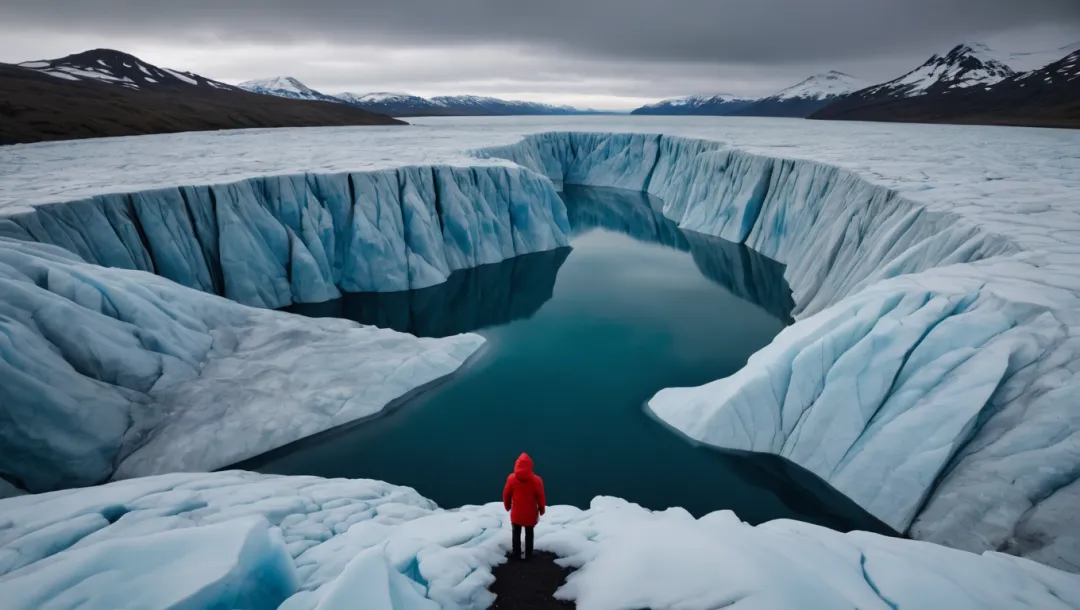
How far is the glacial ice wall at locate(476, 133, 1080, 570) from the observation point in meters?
5.12

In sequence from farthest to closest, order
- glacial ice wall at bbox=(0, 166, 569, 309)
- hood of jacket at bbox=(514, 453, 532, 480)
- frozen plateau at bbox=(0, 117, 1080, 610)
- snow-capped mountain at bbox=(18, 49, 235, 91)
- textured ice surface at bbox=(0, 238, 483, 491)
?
1. snow-capped mountain at bbox=(18, 49, 235, 91)
2. glacial ice wall at bbox=(0, 166, 569, 309)
3. textured ice surface at bbox=(0, 238, 483, 491)
4. hood of jacket at bbox=(514, 453, 532, 480)
5. frozen plateau at bbox=(0, 117, 1080, 610)

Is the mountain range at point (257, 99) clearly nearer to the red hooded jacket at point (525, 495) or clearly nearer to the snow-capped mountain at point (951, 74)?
the snow-capped mountain at point (951, 74)

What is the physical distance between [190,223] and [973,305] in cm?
1397

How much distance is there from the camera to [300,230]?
1449cm

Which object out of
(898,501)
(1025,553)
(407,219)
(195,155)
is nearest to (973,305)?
(898,501)

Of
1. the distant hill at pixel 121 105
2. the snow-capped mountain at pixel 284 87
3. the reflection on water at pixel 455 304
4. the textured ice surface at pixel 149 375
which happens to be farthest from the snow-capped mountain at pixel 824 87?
the textured ice surface at pixel 149 375

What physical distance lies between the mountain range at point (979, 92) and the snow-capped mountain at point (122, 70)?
77745 mm

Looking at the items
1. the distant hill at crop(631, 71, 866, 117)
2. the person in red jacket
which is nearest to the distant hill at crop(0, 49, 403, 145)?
the person in red jacket

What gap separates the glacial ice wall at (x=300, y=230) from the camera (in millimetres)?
11078

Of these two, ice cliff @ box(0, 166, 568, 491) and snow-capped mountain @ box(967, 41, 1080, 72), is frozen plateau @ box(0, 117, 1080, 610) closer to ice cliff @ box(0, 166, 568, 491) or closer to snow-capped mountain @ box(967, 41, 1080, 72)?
ice cliff @ box(0, 166, 568, 491)

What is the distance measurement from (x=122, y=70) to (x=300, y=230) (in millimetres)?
64661

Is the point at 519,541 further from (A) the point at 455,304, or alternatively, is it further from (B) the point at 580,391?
(A) the point at 455,304

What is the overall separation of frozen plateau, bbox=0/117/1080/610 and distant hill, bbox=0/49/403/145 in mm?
14265

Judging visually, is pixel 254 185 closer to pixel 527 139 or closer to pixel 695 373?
pixel 695 373
